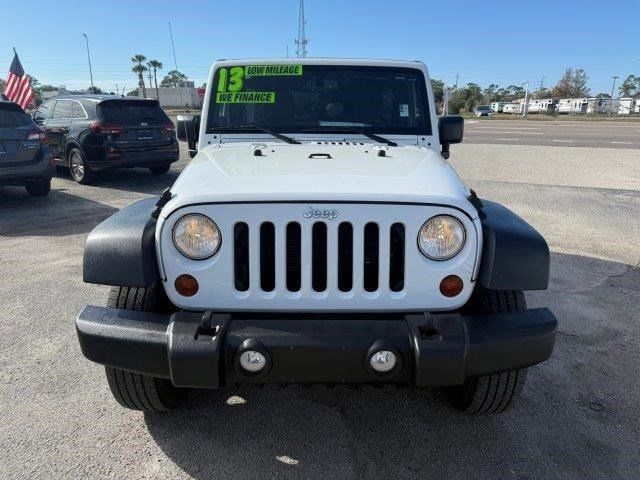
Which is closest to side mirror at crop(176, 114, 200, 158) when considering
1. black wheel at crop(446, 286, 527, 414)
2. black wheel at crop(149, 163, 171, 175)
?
black wheel at crop(446, 286, 527, 414)

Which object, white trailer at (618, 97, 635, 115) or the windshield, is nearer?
the windshield

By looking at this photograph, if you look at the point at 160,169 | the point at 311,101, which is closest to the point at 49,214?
the point at 160,169

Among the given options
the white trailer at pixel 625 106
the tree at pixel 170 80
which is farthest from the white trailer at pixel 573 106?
the tree at pixel 170 80

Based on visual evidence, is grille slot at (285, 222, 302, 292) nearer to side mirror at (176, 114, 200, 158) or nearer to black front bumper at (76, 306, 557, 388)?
black front bumper at (76, 306, 557, 388)

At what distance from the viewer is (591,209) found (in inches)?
323

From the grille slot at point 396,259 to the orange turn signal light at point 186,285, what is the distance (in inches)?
33.9

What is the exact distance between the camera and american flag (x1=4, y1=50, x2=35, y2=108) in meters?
16.8

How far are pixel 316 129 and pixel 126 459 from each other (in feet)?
7.75

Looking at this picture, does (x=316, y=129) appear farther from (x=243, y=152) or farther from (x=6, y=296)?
(x=6, y=296)

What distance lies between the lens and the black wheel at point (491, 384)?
8.16 feet

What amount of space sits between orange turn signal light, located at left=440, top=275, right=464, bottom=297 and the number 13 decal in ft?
7.50

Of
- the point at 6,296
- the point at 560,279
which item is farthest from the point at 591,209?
the point at 6,296

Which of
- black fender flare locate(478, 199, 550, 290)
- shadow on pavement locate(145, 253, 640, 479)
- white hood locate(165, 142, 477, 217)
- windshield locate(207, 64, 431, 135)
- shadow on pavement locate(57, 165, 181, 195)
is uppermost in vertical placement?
windshield locate(207, 64, 431, 135)

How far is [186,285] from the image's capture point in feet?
7.61
